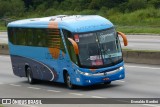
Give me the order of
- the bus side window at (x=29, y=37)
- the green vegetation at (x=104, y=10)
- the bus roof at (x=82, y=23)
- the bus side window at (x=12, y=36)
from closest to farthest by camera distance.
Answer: the bus roof at (x=82, y=23), the bus side window at (x=29, y=37), the bus side window at (x=12, y=36), the green vegetation at (x=104, y=10)

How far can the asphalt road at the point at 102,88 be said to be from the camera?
20.2 m

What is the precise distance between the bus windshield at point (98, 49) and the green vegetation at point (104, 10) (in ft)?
99.2

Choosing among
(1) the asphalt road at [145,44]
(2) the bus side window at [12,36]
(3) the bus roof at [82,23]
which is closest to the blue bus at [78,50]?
(3) the bus roof at [82,23]

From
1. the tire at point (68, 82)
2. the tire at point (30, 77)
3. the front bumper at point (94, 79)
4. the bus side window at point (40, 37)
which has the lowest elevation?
the tire at point (30, 77)

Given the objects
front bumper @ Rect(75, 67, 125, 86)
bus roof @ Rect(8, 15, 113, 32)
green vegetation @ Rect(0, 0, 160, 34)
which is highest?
bus roof @ Rect(8, 15, 113, 32)

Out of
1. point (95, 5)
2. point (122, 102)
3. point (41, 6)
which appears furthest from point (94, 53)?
point (41, 6)

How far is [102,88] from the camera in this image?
883 inches

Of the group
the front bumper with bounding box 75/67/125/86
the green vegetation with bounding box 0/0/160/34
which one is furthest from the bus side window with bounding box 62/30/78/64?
the green vegetation with bounding box 0/0/160/34

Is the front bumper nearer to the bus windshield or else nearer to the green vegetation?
the bus windshield

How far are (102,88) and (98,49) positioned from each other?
148 centimetres

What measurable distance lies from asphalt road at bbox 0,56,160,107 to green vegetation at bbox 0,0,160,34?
86.5 ft

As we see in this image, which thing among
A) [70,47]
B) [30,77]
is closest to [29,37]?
[30,77]

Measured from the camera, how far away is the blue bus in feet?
71.6

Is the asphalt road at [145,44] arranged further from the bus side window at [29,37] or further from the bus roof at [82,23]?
the bus roof at [82,23]
